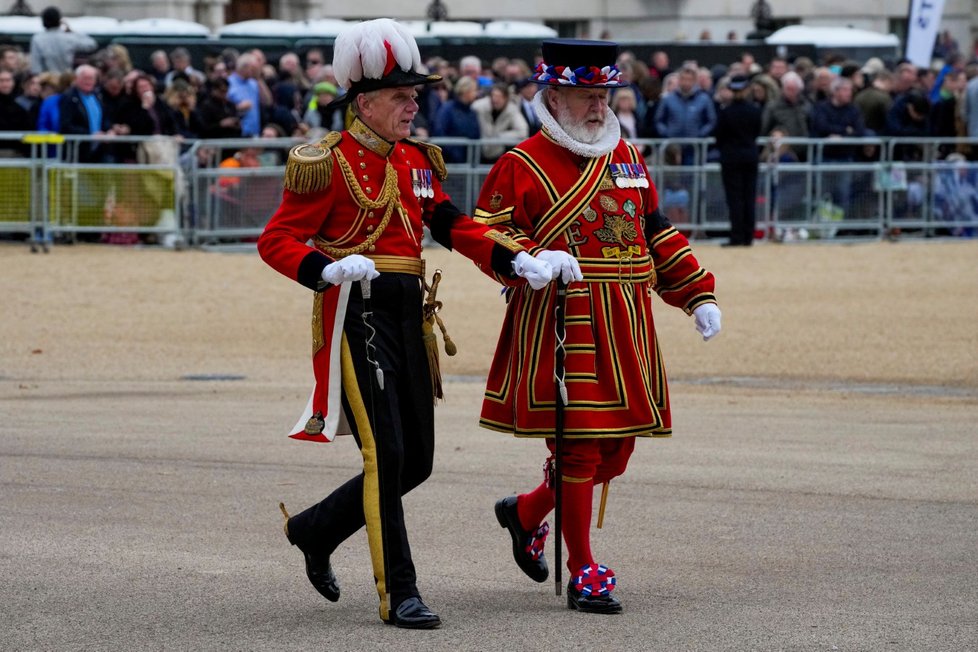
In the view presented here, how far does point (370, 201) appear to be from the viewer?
5758 mm

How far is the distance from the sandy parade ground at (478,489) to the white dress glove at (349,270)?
1.03m

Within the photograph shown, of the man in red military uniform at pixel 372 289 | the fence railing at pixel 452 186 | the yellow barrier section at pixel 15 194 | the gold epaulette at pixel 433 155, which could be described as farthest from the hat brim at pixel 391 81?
the yellow barrier section at pixel 15 194

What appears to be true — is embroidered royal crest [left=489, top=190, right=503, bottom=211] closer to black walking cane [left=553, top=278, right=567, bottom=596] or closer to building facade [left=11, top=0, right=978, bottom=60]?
black walking cane [left=553, top=278, right=567, bottom=596]

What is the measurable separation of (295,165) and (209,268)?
1117 cm

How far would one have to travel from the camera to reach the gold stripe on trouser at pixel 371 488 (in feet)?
18.6

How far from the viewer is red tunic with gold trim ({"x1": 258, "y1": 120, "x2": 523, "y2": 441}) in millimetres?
5742

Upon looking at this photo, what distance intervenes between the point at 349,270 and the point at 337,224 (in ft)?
1.09

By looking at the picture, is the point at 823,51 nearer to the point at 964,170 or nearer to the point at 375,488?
the point at 964,170

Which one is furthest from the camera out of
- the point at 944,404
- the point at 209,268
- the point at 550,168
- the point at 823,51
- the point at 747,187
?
the point at 823,51

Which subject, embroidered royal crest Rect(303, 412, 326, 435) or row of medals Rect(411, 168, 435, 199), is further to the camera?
row of medals Rect(411, 168, 435, 199)

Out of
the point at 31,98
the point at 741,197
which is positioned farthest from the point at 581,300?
the point at 31,98

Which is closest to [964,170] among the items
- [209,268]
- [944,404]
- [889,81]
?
[889,81]

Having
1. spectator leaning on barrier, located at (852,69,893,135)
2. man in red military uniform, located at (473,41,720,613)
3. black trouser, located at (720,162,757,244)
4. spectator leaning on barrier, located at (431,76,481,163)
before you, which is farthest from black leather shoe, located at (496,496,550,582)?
spectator leaning on barrier, located at (852,69,893,135)

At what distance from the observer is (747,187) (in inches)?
732
